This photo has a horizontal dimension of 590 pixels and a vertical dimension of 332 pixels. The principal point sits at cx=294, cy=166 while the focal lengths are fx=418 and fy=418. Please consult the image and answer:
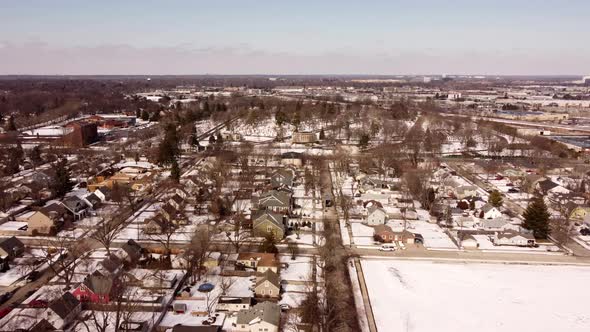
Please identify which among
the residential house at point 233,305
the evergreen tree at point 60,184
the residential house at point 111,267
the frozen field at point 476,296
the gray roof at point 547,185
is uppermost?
the evergreen tree at point 60,184

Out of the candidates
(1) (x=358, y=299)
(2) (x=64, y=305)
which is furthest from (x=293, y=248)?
(2) (x=64, y=305)

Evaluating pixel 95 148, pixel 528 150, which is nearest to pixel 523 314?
pixel 528 150

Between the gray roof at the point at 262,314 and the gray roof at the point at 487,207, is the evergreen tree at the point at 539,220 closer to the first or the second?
the gray roof at the point at 487,207

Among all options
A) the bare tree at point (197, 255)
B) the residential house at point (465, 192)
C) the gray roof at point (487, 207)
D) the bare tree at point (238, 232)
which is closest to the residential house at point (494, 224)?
the gray roof at point (487, 207)

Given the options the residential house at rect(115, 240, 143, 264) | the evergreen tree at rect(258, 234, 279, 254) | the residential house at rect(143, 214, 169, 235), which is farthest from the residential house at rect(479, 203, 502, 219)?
the residential house at rect(115, 240, 143, 264)

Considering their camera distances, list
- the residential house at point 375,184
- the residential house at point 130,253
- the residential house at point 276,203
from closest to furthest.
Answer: the residential house at point 130,253
the residential house at point 276,203
the residential house at point 375,184

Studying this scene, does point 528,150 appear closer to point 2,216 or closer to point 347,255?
point 347,255

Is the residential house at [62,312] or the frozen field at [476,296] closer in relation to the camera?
the residential house at [62,312]
